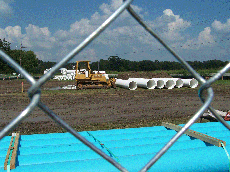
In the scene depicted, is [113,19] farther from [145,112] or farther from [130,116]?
[145,112]

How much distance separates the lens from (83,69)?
22297 mm

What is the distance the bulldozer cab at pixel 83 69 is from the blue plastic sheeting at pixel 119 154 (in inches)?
663

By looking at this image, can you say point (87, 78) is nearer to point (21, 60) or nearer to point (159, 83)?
point (159, 83)

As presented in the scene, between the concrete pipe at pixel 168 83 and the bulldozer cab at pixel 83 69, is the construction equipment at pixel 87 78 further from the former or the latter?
the concrete pipe at pixel 168 83

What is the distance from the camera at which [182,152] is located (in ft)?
8.27

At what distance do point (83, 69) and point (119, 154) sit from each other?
19.9 m

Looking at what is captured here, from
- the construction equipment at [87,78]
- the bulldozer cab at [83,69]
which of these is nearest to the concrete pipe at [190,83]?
the construction equipment at [87,78]

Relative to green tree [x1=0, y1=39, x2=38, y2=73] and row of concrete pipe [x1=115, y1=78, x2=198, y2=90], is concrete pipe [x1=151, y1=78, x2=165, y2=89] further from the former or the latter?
green tree [x1=0, y1=39, x2=38, y2=73]

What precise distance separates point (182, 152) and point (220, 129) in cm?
183

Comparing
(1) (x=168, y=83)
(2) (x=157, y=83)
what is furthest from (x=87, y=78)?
(1) (x=168, y=83)

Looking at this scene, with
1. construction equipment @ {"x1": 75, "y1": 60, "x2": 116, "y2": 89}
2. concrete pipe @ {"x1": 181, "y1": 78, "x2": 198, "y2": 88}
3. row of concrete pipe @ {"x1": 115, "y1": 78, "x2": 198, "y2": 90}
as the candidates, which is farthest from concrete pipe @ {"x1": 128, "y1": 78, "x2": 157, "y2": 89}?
concrete pipe @ {"x1": 181, "y1": 78, "x2": 198, "y2": 88}

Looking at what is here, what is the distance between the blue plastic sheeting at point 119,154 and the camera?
2244 millimetres

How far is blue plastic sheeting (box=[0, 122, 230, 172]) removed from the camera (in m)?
2.24

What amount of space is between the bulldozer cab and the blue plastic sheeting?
16.8 m
